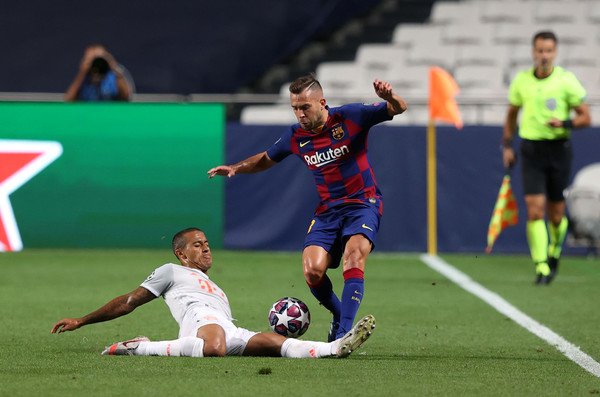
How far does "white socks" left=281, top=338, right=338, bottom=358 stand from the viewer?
8.02 m

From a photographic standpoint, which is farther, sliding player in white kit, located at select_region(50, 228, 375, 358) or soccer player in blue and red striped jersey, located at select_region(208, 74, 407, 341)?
soccer player in blue and red striped jersey, located at select_region(208, 74, 407, 341)

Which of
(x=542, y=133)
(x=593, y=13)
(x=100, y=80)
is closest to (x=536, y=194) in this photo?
(x=542, y=133)

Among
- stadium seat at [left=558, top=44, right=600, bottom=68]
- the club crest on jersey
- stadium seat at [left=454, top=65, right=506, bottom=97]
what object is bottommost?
the club crest on jersey

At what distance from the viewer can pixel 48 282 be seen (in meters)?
13.2

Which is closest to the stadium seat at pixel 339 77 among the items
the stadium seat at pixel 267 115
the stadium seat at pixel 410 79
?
the stadium seat at pixel 410 79

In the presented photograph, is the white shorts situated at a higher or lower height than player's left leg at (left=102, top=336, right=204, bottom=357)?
higher

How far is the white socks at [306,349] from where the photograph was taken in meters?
8.02

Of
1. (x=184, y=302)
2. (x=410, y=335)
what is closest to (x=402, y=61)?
(x=410, y=335)

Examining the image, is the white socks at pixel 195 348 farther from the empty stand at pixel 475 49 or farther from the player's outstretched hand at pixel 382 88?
the empty stand at pixel 475 49

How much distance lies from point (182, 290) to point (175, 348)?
39 cm

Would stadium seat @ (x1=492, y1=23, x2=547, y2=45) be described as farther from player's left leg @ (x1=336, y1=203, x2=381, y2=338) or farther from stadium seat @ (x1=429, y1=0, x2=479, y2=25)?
player's left leg @ (x1=336, y1=203, x2=381, y2=338)

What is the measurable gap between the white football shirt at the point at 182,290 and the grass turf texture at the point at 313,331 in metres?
0.40

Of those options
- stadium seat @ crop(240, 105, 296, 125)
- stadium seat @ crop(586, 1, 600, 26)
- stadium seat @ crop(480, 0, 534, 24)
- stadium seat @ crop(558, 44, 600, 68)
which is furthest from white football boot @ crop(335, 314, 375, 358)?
stadium seat @ crop(586, 1, 600, 26)

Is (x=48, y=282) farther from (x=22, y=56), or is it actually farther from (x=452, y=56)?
(x=452, y=56)
